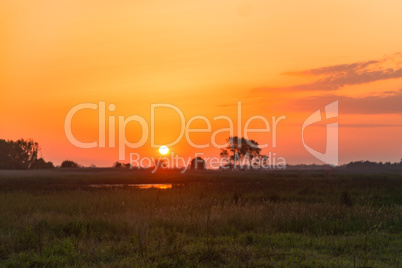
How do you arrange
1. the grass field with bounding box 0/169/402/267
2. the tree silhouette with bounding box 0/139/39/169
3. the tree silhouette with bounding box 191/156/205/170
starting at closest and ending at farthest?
the grass field with bounding box 0/169/402/267
the tree silhouette with bounding box 0/139/39/169
the tree silhouette with bounding box 191/156/205/170

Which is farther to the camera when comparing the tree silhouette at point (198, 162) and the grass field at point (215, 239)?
the tree silhouette at point (198, 162)

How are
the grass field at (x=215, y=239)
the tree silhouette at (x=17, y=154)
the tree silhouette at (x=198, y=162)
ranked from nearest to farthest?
1. the grass field at (x=215, y=239)
2. the tree silhouette at (x=17, y=154)
3. the tree silhouette at (x=198, y=162)

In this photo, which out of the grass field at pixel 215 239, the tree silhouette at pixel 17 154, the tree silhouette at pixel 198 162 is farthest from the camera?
the tree silhouette at pixel 198 162

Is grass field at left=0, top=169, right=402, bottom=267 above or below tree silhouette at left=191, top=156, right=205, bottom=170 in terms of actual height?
above

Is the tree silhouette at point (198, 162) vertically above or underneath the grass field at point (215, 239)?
underneath

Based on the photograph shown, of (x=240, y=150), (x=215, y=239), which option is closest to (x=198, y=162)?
(x=240, y=150)

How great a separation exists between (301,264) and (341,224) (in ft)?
18.4

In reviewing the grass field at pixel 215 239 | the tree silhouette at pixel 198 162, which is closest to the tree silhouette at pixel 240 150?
the tree silhouette at pixel 198 162

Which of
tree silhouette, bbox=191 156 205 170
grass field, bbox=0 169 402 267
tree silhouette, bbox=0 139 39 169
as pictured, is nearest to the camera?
grass field, bbox=0 169 402 267

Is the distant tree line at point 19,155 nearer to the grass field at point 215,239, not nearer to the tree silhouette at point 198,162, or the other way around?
the tree silhouette at point 198,162

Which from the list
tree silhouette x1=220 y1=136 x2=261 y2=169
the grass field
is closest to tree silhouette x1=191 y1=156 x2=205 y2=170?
tree silhouette x1=220 y1=136 x2=261 y2=169

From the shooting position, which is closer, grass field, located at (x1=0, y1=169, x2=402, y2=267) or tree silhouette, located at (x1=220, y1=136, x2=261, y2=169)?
grass field, located at (x1=0, y1=169, x2=402, y2=267)

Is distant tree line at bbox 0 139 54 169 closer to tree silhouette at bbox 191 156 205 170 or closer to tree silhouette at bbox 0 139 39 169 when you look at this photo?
tree silhouette at bbox 0 139 39 169

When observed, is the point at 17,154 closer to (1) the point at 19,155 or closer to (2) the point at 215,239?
(1) the point at 19,155
